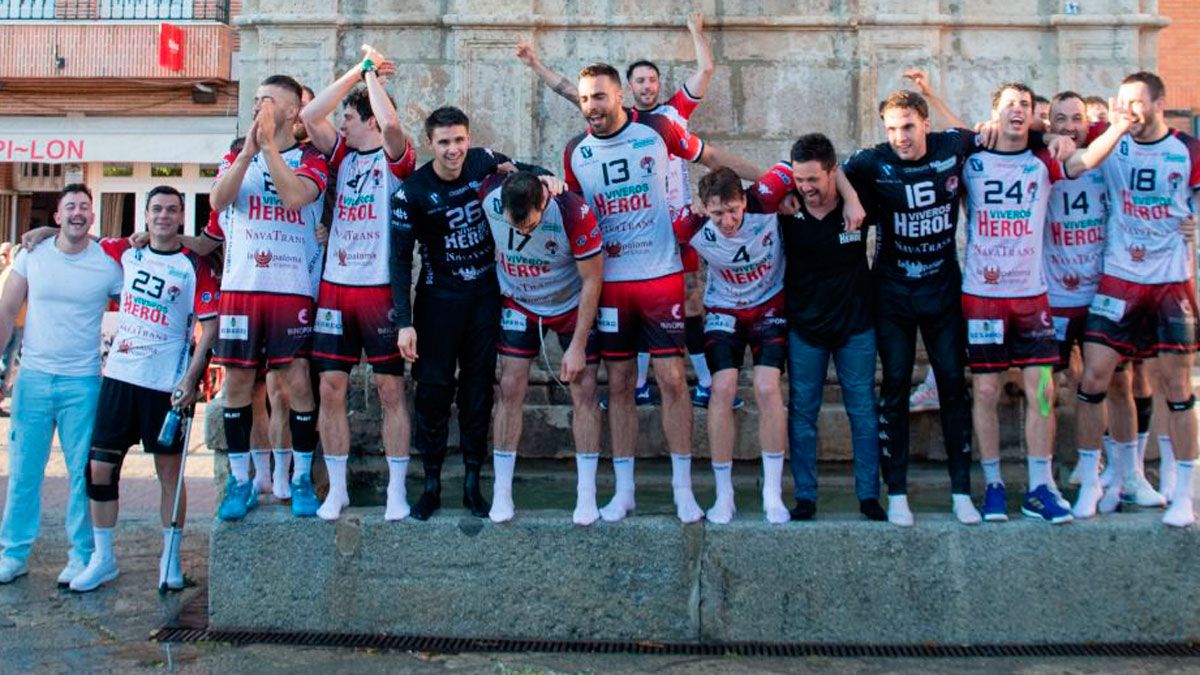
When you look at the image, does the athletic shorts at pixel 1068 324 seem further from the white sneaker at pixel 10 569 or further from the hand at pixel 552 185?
the white sneaker at pixel 10 569

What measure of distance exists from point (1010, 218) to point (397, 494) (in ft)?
11.9

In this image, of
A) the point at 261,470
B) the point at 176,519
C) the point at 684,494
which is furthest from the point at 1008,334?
the point at 176,519

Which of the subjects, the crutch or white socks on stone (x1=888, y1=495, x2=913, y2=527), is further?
the crutch

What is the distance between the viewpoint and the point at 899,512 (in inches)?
217

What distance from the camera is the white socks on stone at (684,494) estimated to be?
5.61 meters

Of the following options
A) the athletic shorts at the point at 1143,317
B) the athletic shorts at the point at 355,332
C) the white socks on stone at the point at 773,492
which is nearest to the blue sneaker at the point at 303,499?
the athletic shorts at the point at 355,332

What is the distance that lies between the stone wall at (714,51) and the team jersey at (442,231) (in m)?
2.01

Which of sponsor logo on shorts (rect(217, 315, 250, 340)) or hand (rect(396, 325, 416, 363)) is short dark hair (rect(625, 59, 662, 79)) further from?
sponsor logo on shorts (rect(217, 315, 250, 340))

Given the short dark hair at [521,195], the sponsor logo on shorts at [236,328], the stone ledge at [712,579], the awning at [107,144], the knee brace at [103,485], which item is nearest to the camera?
the short dark hair at [521,195]

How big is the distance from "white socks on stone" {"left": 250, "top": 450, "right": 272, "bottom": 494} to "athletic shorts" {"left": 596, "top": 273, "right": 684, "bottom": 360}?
229cm

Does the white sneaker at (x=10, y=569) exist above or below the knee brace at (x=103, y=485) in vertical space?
below

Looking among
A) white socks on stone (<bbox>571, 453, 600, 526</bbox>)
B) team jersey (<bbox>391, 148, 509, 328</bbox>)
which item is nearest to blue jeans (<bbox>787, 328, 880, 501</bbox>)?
white socks on stone (<bbox>571, 453, 600, 526</bbox>)

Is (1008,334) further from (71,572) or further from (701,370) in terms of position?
(71,572)

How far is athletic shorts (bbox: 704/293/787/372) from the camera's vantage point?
19.1 feet
